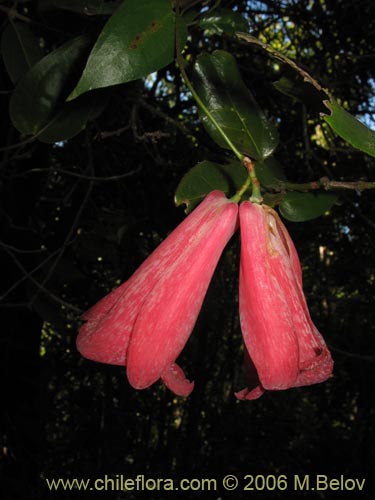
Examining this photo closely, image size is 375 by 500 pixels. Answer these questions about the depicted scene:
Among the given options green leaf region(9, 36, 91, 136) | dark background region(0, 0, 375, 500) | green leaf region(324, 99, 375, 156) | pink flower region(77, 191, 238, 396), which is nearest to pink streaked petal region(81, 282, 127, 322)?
pink flower region(77, 191, 238, 396)

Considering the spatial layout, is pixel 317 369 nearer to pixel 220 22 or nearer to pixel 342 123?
pixel 342 123

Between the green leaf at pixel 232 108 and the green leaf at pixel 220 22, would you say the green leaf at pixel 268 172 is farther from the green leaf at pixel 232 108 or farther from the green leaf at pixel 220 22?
the green leaf at pixel 220 22

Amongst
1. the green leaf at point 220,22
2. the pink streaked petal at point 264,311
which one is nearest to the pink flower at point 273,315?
the pink streaked petal at point 264,311

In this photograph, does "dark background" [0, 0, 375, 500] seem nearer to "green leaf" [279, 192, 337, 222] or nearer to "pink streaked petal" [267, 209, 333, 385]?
"green leaf" [279, 192, 337, 222]

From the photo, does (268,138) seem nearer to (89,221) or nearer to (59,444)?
(89,221)

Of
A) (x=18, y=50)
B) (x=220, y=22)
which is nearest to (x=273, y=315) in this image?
(x=220, y=22)
